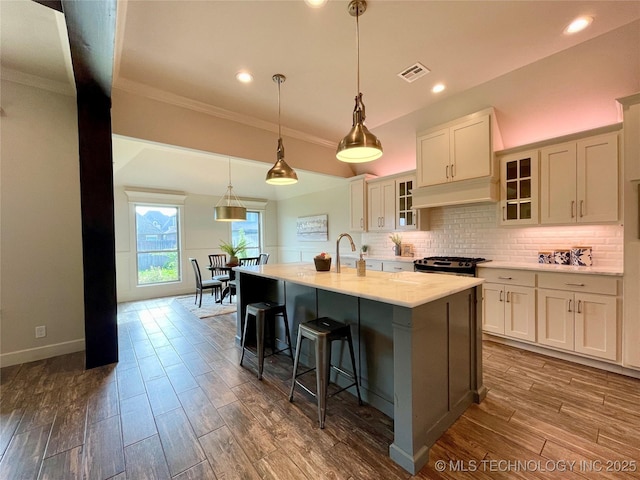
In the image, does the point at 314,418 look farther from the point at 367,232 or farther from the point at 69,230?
the point at 367,232

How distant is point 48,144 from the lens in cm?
294

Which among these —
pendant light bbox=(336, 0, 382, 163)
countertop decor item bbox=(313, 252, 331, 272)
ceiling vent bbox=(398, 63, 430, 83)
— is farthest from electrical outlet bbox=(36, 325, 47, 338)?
ceiling vent bbox=(398, 63, 430, 83)

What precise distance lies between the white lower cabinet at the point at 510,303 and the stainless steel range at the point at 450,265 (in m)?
0.16

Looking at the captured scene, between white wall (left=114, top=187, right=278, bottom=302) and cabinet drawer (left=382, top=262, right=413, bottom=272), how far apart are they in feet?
14.9

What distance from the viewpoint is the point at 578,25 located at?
2152 mm

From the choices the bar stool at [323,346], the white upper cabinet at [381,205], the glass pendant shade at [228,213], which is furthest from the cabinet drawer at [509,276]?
the glass pendant shade at [228,213]

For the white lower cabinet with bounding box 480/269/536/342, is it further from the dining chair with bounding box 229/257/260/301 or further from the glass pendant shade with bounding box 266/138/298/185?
the dining chair with bounding box 229/257/260/301

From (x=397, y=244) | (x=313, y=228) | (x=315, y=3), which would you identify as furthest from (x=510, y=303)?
(x=313, y=228)

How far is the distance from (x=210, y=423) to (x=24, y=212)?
300cm

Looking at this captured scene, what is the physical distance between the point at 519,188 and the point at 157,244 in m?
6.97

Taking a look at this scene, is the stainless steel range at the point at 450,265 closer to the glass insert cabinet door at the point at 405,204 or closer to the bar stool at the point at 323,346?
the glass insert cabinet door at the point at 405,204

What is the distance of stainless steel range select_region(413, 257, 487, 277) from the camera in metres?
3.34

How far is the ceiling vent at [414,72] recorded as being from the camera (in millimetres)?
2645

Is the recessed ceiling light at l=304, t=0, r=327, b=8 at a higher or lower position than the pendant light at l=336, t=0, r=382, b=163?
higher
